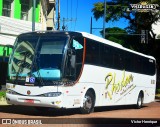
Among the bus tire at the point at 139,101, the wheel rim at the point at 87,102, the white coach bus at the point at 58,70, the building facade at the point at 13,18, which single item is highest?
the building facade at the point at 13,18

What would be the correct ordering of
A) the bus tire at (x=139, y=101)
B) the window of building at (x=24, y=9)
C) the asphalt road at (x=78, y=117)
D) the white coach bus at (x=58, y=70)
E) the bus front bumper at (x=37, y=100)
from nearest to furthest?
the asphalt road at (x=78, y=117) → the bus front bumper at (x=37, y=100) → the white coach bus at (x=58, y=70) → the bus tire at (x=139, y=101) → the window of building at (x=24, y=9)

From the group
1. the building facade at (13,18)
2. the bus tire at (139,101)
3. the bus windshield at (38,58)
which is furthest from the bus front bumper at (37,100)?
the building facade at (13,18)

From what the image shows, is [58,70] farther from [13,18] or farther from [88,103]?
[13,18]

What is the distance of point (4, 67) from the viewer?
29.2m

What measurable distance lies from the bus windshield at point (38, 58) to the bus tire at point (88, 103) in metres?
2.23

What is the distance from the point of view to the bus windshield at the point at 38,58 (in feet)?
51.9

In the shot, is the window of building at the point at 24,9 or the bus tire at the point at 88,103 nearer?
the bus tire at the point at 88,103

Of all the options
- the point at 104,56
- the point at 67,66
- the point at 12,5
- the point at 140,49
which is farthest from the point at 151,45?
the point at 67,66

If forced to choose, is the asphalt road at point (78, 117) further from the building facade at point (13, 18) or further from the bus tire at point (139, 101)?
the building facade at point (13, 18)

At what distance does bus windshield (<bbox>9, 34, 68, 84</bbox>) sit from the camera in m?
15.8

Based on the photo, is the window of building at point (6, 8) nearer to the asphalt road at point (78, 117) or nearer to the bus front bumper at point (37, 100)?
the asphalt road at point (78, 117)

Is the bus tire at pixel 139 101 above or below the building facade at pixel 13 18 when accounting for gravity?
below

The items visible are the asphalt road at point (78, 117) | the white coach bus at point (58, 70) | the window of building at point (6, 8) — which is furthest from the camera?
the window of building at point (6, 8)

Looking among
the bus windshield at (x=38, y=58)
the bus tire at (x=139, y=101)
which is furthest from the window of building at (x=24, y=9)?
the bus windshield at (x=38, y=58)
